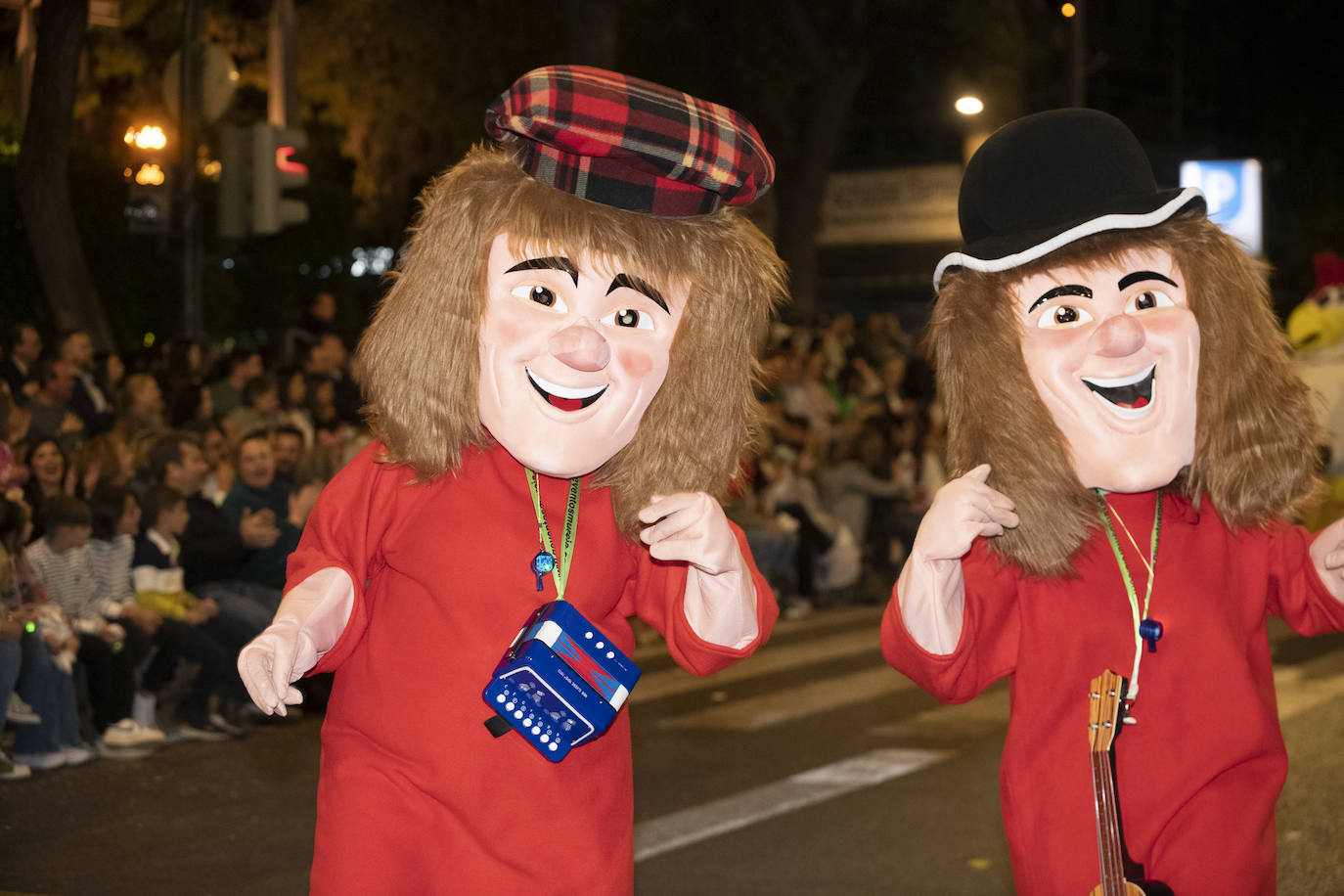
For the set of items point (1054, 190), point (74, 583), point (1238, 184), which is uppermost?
point (1238, 184)

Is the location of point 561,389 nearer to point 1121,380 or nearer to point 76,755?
point 1121,380

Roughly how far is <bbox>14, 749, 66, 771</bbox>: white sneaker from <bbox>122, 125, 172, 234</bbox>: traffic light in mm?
4604

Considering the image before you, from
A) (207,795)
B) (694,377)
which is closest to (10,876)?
(207,795)

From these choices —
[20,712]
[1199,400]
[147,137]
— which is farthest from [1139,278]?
[147,137]

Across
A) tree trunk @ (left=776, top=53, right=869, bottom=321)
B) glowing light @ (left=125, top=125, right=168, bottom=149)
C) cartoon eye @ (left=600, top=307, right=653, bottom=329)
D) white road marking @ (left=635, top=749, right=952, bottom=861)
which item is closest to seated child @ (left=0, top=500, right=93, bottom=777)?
white road marking @ (left=635, top=749, right=952, bottom=861)

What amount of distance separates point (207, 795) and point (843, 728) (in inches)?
112

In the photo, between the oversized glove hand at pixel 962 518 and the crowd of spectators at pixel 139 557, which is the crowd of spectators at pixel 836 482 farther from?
the oversized glove hand at pixel 962 518

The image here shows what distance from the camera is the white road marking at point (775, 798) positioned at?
6070 mm

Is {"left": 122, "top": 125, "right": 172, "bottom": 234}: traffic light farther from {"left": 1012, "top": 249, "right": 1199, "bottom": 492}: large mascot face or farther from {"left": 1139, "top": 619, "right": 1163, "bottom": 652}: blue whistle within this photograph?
{"left": 1139, "top": 619, "right": 1163, "bottom": 652}: blue whistle

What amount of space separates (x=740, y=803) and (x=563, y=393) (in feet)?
11.7

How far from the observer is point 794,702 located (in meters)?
8.38

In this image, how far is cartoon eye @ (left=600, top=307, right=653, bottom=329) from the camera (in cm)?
334

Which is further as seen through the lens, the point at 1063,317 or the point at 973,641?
the point at 1063,317

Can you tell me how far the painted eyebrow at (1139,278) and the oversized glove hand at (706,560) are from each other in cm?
92
